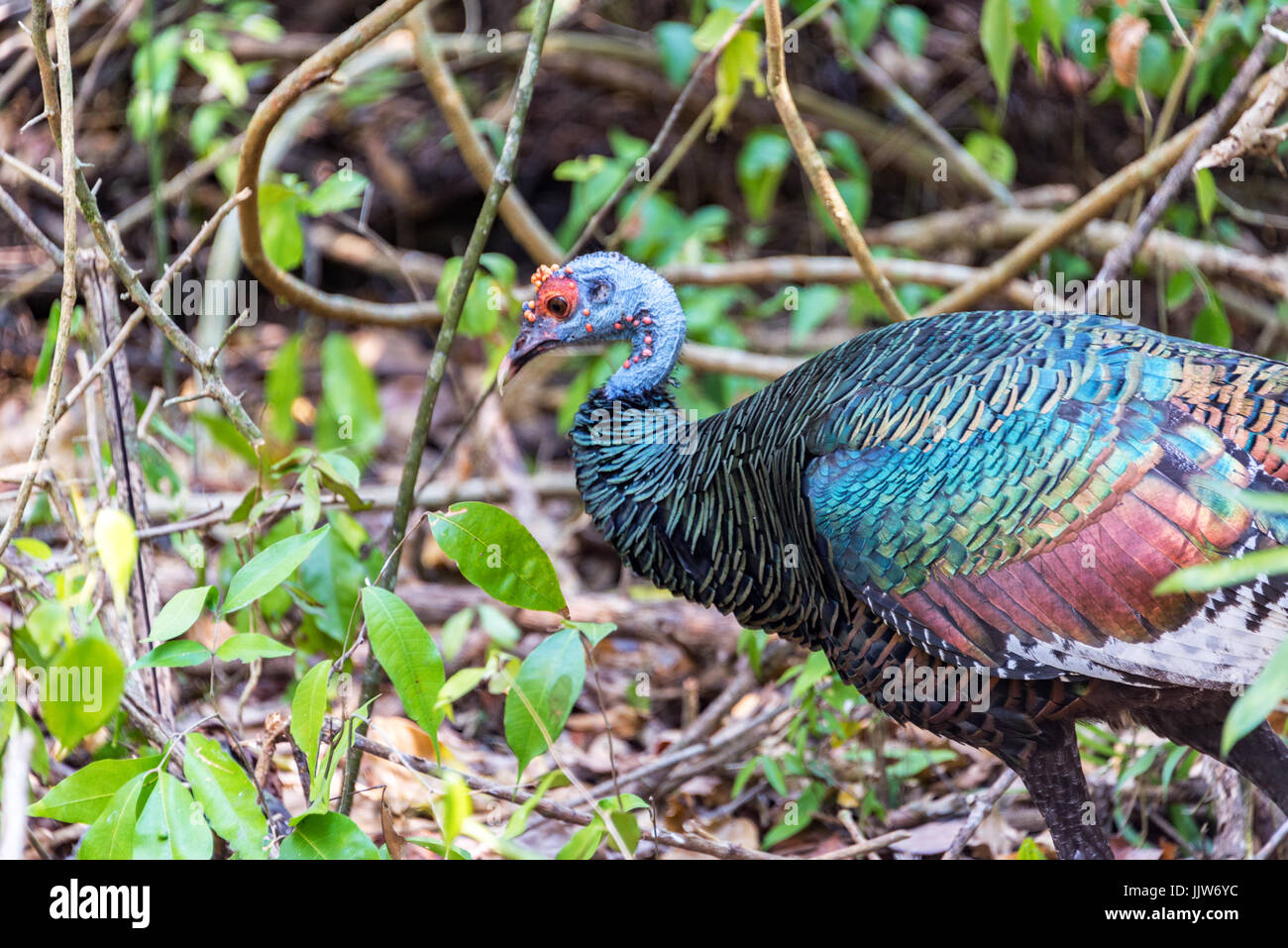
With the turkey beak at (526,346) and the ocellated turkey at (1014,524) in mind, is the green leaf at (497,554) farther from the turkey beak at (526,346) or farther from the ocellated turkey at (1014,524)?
the turkey beak at (526,346)

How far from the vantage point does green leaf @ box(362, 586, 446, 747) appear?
267 cm

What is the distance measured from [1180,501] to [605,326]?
1697 millimetres

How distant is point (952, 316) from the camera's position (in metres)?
3.68

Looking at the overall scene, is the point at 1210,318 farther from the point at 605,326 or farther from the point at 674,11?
the point at 674,11

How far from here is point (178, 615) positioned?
272 centimetres

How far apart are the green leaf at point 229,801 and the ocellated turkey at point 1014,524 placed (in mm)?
1387

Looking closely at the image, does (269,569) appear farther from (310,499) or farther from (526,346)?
(526,346)

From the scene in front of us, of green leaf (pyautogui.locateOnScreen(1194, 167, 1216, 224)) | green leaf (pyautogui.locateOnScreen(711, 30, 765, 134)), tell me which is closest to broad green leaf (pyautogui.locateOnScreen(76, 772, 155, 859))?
green leaf (pyautogui.locateOnScreen(711, 30, 765, 134))

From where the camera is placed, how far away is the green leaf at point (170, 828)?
8.44 ft

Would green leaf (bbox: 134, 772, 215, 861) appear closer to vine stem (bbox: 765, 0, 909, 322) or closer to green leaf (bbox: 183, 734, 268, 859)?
green leaf (bbox: 183, 734, 268, 859)

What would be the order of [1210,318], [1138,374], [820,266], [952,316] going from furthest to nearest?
[820,266], [1210,318], [952,316], [1138,374]

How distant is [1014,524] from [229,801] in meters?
1.94
